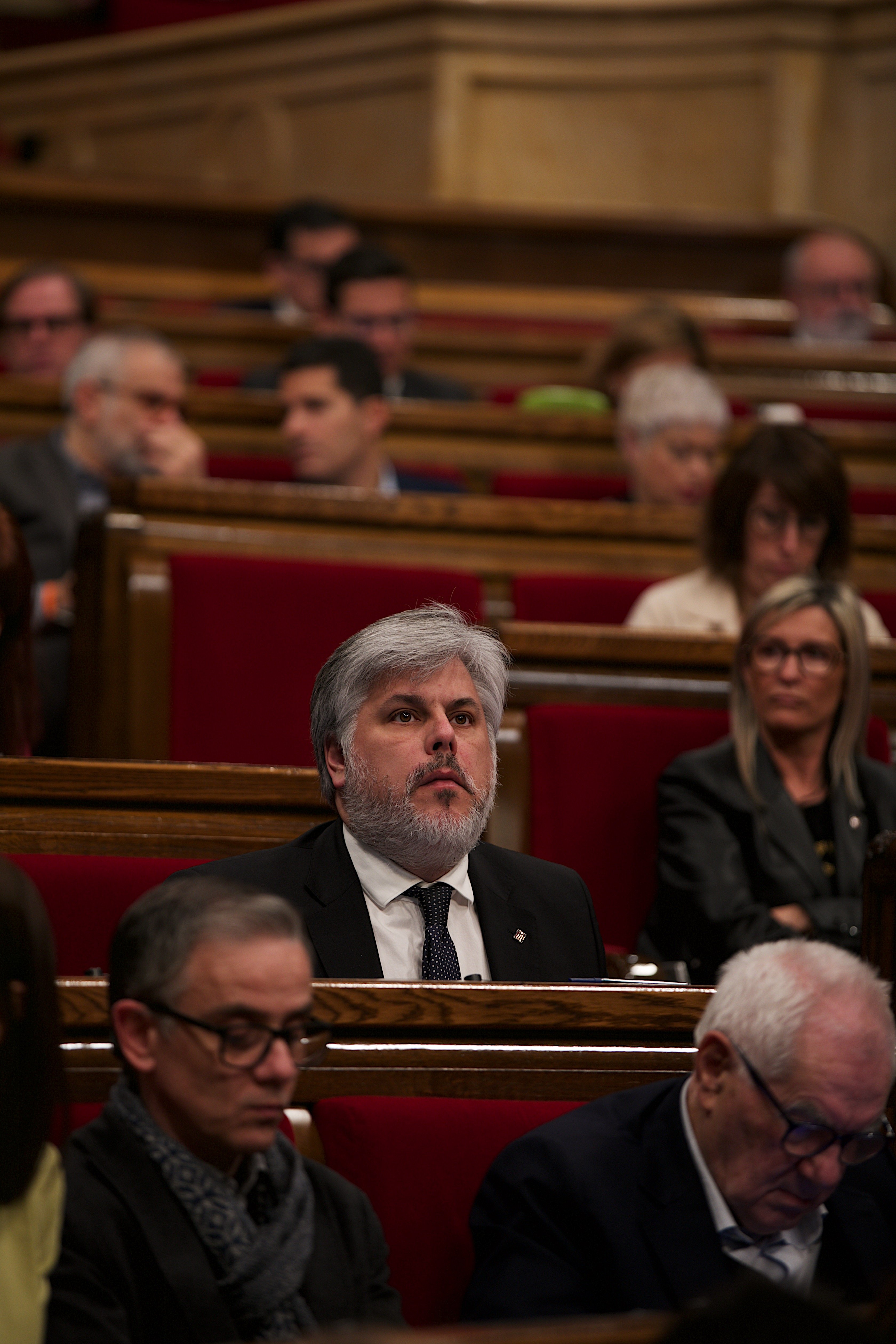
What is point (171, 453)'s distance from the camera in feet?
5.06

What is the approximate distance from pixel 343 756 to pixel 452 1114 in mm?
226

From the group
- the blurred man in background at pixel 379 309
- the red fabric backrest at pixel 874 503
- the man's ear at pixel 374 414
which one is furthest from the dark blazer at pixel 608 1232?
the blurred man in background at pixel 379 309

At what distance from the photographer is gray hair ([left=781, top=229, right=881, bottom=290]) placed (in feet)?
7.59

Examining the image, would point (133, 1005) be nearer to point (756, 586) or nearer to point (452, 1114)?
point (452, 1114)

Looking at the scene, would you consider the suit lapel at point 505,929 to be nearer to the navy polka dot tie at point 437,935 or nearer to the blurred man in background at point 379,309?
the navy polka dot tie at point 437,935

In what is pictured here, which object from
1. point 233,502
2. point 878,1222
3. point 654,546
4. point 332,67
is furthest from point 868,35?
point 878,1222

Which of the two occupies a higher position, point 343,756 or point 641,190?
point 641,190

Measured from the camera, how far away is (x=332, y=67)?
3031mm

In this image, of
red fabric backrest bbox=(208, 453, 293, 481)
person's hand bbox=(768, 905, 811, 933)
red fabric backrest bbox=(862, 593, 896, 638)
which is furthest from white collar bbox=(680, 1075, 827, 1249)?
red fabric backrest bbox=(208, 453, 293, 481)

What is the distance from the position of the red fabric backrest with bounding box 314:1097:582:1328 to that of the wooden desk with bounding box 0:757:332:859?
24 cm

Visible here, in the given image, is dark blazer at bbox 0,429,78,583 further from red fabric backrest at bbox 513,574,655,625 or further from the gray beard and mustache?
the gray beard and mustache

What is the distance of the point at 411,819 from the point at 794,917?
0.33 meters

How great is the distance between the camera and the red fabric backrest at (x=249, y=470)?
5.51 feet

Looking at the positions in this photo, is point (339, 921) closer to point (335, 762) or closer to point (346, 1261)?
point (335, 762)
